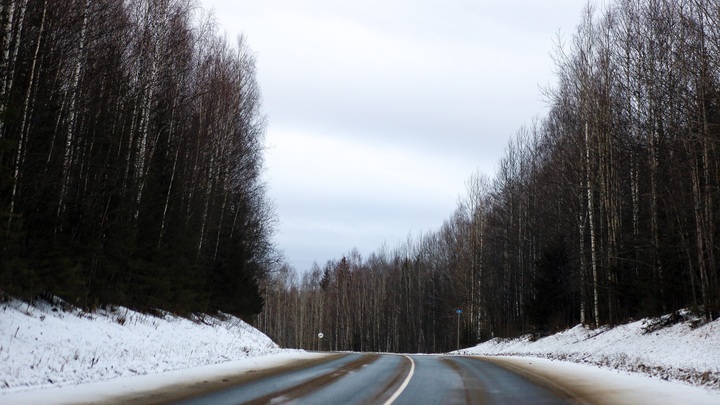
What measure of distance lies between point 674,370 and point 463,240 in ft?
161

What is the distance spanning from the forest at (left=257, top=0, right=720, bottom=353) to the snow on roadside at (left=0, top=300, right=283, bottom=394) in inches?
565

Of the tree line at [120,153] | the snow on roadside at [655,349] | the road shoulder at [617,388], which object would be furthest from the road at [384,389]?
the tree line at [120,153]

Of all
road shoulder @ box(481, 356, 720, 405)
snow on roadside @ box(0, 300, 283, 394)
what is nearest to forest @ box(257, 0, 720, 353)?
road shoulder @ box(481, 356, 720, 405)

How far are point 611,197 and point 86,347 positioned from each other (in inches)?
906

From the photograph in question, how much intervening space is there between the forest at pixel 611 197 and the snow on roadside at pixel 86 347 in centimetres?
1436

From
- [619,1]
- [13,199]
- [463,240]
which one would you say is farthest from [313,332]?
[13,199]

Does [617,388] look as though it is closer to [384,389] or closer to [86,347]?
[384,389]

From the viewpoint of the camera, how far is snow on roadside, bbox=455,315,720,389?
46.4 feet

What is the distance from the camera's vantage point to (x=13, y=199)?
12.9 m

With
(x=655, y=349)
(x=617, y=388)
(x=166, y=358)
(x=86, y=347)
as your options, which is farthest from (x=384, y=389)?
(x=655, y=349)

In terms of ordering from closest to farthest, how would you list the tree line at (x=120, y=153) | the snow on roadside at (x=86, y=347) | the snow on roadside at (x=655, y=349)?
the snow on roadside at (x=86, y=347) → the tree line at (x=120, y=153) → the snow on roadside at (x=655, y=349)

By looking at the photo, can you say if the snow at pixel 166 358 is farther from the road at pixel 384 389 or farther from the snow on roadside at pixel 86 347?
the road at pixel 384 389

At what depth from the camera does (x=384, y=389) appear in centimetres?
1073

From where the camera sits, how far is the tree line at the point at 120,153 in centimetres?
1355
